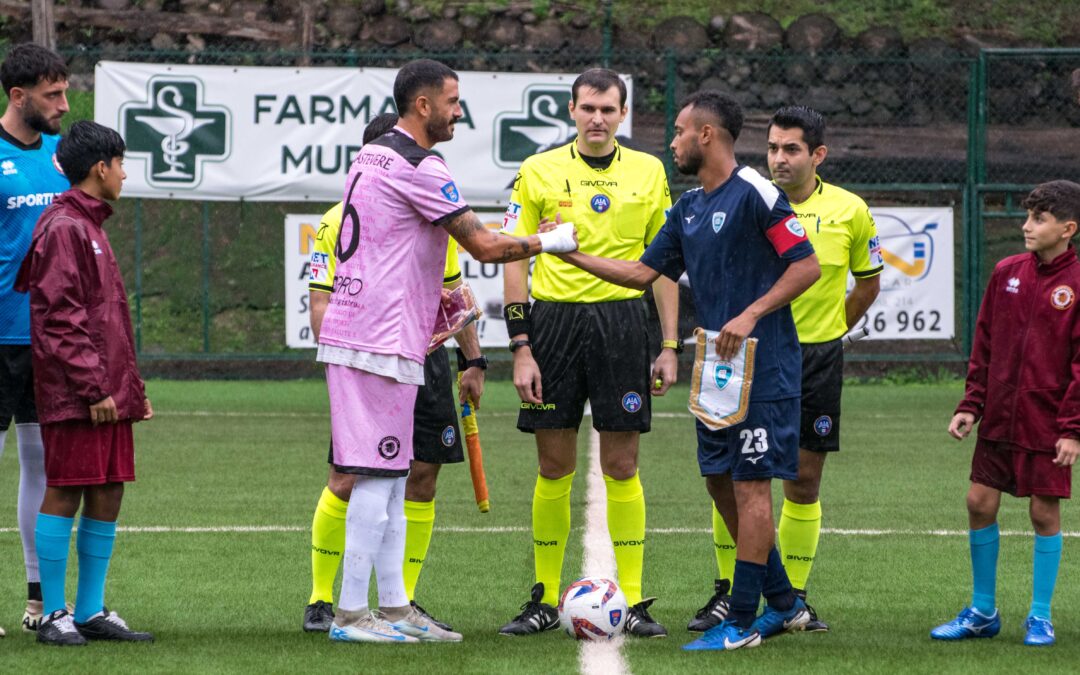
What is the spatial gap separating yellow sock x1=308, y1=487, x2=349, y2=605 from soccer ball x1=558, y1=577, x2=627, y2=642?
3.18 ft

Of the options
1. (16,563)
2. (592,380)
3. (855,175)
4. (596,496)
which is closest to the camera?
(592,380)

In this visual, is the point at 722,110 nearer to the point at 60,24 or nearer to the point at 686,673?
the point at 686,673

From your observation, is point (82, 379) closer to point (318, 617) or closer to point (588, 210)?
point (318, 617)

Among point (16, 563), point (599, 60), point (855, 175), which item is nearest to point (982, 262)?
point (855, 175)

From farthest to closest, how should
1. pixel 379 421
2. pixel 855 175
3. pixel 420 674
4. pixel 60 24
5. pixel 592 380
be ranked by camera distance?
pixel 60 24, pixel 855 175, pixel 592 380, pixel 379 421, pixel 420 674

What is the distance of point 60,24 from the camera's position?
20.1m

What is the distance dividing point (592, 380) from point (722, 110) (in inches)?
50.3

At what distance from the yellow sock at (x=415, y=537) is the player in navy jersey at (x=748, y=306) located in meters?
1.29

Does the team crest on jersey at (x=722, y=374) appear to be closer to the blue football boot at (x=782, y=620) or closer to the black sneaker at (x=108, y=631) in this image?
the blue football boot at (x=782, y=620)

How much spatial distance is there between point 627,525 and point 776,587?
2.38ft

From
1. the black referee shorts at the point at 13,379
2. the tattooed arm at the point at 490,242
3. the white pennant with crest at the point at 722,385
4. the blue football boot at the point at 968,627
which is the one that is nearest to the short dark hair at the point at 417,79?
the tattooed arm at the point at 490,242

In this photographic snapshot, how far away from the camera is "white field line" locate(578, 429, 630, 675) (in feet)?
17.4

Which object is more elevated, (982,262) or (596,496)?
(982,262)

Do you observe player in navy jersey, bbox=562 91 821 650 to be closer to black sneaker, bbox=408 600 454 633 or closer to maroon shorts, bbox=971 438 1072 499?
maroon shorts, bbox=971 438 1072 499
